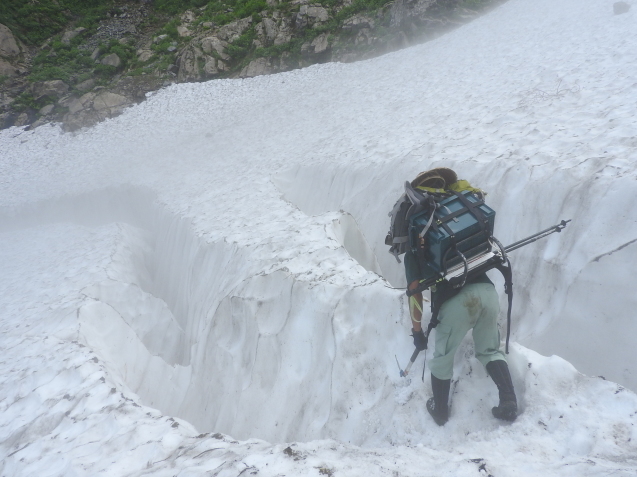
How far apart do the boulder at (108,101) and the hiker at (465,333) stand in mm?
21942

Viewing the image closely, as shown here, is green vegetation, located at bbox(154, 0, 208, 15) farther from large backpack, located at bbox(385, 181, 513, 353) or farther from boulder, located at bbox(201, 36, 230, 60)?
large backpack, located at bbox(385, 181, 513, 353)

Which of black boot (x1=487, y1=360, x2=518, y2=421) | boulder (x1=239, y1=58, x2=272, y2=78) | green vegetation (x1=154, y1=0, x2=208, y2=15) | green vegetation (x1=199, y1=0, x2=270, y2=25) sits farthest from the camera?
green vegetation (x1=154, y1=0, x2=208, y2=15)

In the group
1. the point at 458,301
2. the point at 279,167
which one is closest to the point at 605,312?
the point at 458,301

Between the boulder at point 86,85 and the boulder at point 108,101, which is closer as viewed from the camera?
the boulder at point 108,101

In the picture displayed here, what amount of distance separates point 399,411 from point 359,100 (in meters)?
12.0

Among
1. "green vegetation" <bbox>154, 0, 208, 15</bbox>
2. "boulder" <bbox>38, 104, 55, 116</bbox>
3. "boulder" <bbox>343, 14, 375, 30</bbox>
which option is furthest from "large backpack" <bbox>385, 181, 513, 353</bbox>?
"green vegetation" <bbox>154, 0, 208, 15</bbox>

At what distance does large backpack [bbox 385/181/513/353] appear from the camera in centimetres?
284

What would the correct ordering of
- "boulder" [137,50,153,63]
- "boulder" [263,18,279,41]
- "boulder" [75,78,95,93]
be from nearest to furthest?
"boulder" [75,78,95,93]
"boulder" [263,18,279,41]
"boulder" [137,50,153,63]

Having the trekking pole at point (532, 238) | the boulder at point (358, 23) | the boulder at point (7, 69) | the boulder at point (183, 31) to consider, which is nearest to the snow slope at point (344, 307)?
the trekking pole at point (532, 238)

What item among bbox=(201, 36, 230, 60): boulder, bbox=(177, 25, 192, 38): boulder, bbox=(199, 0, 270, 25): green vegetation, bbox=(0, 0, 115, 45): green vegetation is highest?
bbox=(0, 0, 115, 45): green vegetation

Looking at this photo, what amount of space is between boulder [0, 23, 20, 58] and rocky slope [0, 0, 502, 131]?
0.20 feet

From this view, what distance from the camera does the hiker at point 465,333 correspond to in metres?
2.90

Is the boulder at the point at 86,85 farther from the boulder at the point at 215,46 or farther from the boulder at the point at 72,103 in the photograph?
the boulder at the point at 215,46

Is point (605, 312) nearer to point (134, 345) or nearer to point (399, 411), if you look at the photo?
point (399, 411)
